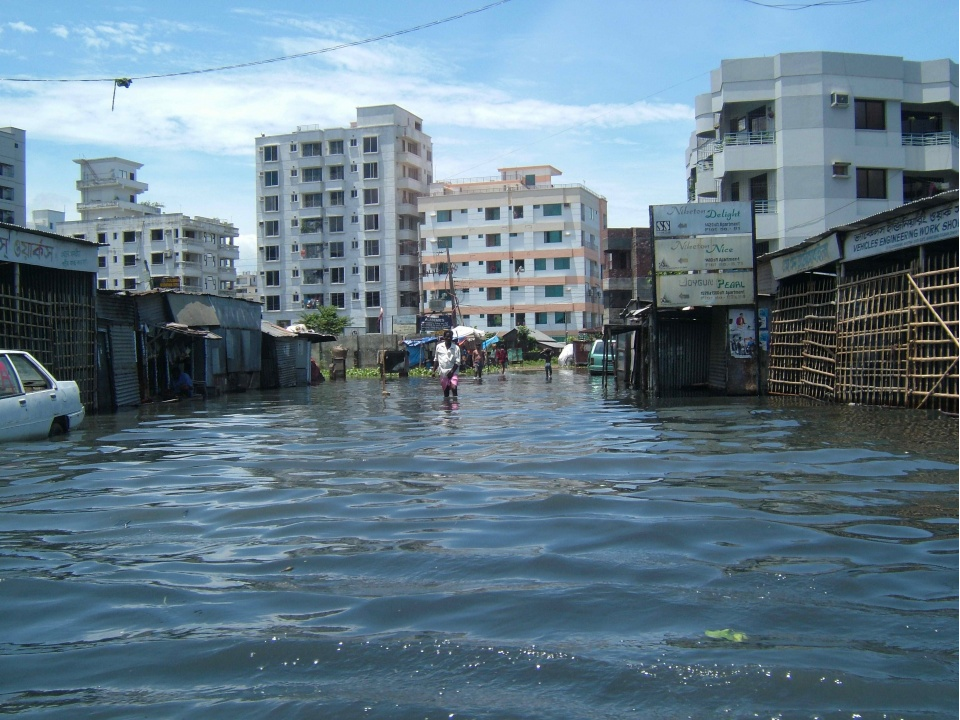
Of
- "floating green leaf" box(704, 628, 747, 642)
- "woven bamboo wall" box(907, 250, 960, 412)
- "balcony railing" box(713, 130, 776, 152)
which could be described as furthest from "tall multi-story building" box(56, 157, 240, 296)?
"floating green leaf" box(704, 628, 747, 642)

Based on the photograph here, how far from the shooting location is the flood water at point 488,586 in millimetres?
3805

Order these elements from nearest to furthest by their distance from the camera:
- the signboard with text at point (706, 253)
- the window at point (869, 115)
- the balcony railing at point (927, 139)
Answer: the signboard with text at point (706, 253) < the balcony railing at point (927, 139) < the window at point (869, 115)

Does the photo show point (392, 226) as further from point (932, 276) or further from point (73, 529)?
point (73, 529)

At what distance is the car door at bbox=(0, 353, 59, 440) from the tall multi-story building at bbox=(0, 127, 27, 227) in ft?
173

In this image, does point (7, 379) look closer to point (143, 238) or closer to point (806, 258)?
point (806, 258)

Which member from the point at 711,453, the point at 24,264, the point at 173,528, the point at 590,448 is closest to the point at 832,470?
the point at 711,453

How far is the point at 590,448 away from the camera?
11727 millimetres

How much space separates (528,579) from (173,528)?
10.6 ft

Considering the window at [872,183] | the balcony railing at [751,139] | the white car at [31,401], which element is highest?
the balcony railing at [751,139]

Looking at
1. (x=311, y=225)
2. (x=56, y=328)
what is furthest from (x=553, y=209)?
(x=56, y=328)

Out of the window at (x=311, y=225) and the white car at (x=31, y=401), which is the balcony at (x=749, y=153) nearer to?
the white car at (x=31, y=401)

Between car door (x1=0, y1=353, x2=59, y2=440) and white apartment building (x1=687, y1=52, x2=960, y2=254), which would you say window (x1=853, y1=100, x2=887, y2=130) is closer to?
white apartment building (x1=687, y1=52, x2=960, y2=254)

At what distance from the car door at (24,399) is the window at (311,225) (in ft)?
230

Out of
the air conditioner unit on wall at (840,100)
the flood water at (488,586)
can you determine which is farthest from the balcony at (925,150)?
the flood water at (488,586)
